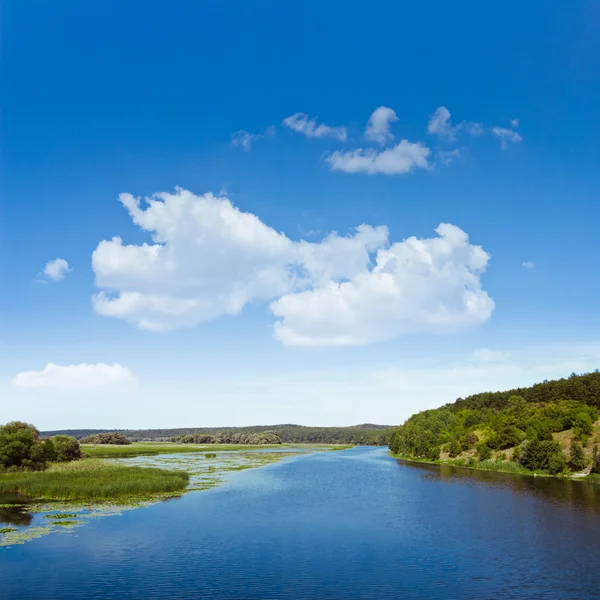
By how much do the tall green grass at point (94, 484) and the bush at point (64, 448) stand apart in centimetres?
2307

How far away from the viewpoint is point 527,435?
352ft

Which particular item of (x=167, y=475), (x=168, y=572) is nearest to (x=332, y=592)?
(x=168, y=572)

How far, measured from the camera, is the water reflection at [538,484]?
62.7 meters

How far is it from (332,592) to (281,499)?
1460 inches

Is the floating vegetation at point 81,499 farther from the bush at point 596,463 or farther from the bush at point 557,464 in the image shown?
the bush at point 596,463

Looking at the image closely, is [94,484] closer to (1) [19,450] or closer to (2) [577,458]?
(1) [19,450]

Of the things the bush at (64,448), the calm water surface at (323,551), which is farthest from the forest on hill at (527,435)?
the bush at (64,448)

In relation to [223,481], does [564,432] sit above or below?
above

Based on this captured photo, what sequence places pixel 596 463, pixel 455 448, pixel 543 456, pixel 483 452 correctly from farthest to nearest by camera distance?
pixel 455 448, pixel 483 452, pixel 543 456, pixel 596 463

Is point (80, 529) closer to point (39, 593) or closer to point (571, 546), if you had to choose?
point (39, 593)

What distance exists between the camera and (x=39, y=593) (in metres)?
30.0

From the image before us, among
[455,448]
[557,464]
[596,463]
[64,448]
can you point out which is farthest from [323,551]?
[455,448]

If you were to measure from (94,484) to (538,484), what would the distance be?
69866 mm

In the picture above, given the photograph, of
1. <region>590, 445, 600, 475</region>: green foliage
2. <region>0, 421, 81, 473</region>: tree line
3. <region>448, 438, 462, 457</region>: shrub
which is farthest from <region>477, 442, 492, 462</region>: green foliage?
<region>0, 421, 81, 473</region>: tree line
